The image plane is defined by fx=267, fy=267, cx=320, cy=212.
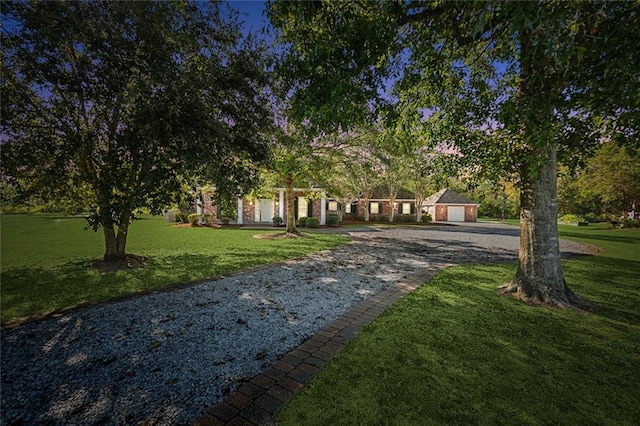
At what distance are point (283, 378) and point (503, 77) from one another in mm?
7584

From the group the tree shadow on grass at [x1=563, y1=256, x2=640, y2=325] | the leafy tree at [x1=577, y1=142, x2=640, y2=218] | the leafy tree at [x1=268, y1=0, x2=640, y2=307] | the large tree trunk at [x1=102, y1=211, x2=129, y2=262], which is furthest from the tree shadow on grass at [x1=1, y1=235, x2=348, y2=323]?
the leafy tree at [x1=577, y1=142, x2=640, y2=218]

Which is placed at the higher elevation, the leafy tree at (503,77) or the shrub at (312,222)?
the leafy tree at (503,77)

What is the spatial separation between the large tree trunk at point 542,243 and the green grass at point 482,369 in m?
0.39

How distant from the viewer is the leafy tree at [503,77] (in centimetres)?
278

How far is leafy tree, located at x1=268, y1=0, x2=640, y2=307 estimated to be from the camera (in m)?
2.78

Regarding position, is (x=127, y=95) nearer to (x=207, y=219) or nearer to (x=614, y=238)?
(x=207, y=219)

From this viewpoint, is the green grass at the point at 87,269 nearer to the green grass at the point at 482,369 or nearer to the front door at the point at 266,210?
the green grass at the point at 482,369

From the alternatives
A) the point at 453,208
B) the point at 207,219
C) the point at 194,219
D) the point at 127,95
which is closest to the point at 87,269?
the point at 127,95

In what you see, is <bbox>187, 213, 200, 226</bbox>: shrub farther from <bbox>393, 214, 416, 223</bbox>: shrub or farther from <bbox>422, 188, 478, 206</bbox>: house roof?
<bbox>422, 188, 478, 206</bbox>: house roof

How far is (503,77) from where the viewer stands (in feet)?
20.4

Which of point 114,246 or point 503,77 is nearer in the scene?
point 503,77

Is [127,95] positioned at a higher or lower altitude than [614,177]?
lower

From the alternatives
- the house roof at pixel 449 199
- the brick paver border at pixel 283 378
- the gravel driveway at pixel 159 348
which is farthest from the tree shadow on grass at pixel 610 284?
the house roof at pixel 449 199

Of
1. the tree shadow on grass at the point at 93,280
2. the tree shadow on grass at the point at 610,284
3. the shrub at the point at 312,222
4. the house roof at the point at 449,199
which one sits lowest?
the tree shadow on grass at the point at 610,284
